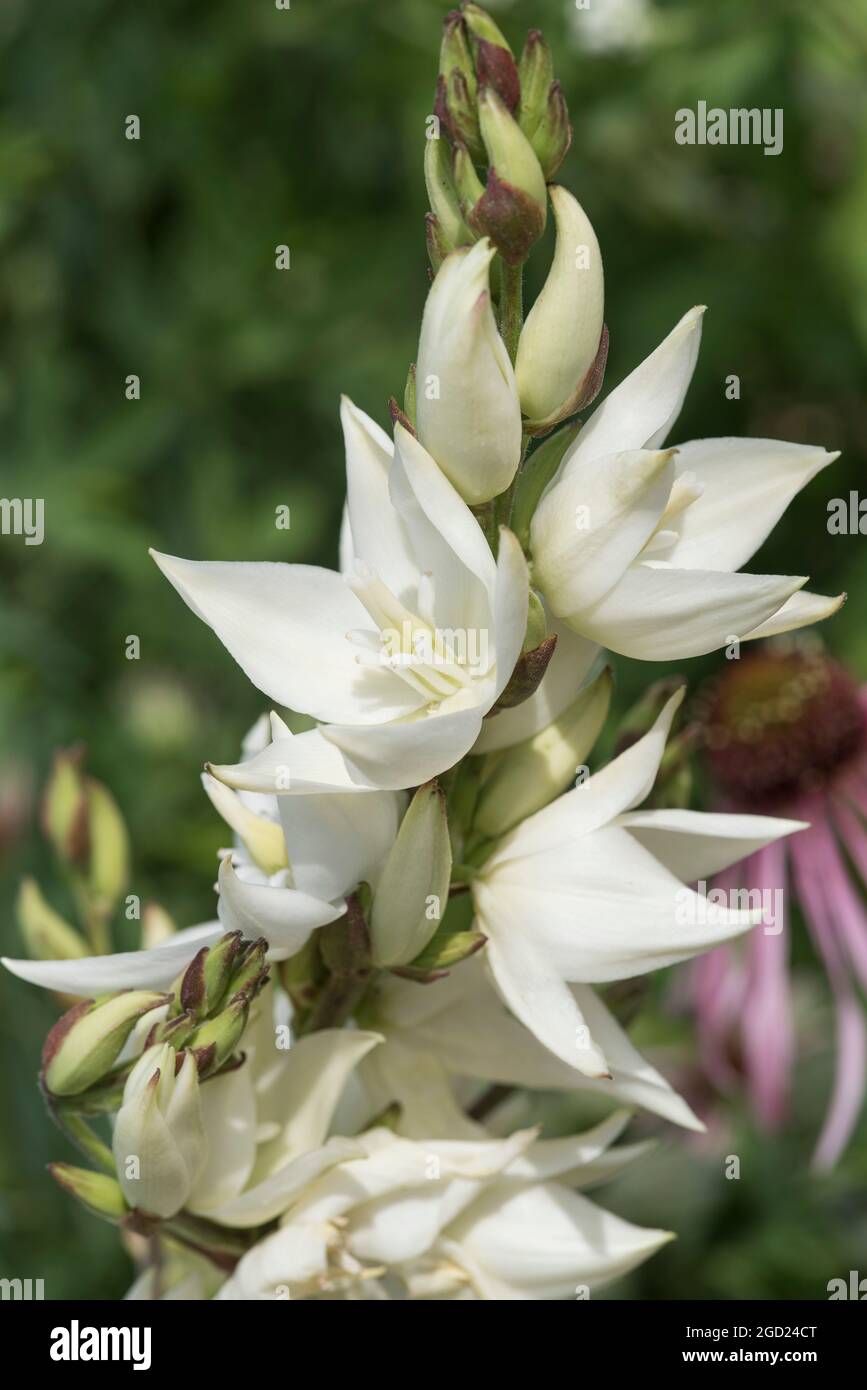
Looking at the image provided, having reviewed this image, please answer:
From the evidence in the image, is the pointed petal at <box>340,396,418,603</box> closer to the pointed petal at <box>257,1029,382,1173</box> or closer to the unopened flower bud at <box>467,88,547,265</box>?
the unopened flower bud at <box>467,88,547,265</box>

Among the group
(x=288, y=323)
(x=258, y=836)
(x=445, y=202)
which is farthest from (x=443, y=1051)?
(x=288, y=323)

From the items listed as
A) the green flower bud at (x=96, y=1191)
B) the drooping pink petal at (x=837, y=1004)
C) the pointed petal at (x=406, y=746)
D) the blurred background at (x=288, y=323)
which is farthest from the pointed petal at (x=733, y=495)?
the blurred background at (x=288, y=323)

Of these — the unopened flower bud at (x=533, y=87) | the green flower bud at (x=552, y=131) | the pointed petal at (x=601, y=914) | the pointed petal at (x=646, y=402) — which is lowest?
the pointed petal at (x=601, y=914)

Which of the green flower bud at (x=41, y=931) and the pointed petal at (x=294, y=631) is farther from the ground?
the pointed petal at (x=294, y=631)

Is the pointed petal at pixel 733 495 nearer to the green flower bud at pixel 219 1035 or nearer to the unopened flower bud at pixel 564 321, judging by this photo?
the unopened flower bud at pixel 564 321

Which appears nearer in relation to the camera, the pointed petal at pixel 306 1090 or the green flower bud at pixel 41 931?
the pointed petal at pixel 306 1090

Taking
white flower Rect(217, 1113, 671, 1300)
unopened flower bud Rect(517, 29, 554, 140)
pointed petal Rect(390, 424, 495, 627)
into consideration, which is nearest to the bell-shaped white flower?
pointed petal Rect(390, 424, 495, 627)

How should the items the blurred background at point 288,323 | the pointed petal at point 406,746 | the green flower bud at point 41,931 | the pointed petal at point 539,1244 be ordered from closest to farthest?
the pointed petal at point 406,746
the pointed petal at point 539,1244
the green flower bud at point 41,931
the blurred background at point 288,323
